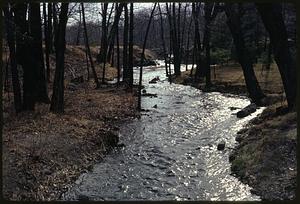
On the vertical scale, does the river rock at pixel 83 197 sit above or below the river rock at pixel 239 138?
below

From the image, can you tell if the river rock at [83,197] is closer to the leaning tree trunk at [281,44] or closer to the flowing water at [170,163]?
the flowing water at [170,163]

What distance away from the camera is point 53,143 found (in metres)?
14.0

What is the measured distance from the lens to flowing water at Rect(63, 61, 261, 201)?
444 inches

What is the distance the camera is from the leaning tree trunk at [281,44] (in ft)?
50.8

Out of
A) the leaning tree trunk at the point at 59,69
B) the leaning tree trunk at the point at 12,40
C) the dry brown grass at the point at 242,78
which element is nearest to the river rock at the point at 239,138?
the leaning tree trunk at the point at 59,69

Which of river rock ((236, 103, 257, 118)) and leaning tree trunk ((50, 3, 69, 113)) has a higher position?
leaning tree trunk ((50, 3, 69, 113))

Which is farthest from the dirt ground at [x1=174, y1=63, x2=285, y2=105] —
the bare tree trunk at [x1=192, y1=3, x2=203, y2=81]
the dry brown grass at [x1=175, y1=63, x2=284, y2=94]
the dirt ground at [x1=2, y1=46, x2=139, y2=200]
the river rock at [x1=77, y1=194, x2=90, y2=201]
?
the river rock at [x1=77, y1=194, x2=90, y2=201]

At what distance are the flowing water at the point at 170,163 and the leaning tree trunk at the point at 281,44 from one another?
289cm

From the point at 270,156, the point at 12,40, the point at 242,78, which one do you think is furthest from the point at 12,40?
the point at 242,78

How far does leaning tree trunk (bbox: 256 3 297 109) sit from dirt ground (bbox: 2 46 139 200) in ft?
22.1

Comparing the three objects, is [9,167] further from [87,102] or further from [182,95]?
[182,95]

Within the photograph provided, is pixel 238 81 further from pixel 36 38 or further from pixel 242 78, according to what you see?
pixel 36 38

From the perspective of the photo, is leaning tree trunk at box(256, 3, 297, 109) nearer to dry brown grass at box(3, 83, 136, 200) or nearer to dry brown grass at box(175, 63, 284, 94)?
dry brown grass at box(3, 83, 136, 200)

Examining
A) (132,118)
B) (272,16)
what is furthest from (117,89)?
(272,16)
